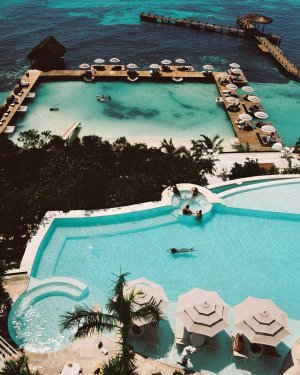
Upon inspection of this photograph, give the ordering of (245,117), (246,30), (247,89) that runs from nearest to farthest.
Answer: (245,117), (247,89), (246,30)

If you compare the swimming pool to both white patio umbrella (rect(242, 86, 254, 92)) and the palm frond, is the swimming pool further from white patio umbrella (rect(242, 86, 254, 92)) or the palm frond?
white patio umbrella (rect(242, 86, 254, 92))

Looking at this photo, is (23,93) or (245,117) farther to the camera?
(23,93)

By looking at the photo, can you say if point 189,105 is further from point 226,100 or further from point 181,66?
point 181,66

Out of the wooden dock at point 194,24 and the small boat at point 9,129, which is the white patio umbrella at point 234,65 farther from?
the small boat at point 9,129

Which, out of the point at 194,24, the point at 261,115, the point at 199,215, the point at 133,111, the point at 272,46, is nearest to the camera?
the point at 199,215

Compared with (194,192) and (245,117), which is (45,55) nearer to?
(245,117)

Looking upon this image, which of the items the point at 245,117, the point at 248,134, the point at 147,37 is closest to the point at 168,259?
the point at 248,134

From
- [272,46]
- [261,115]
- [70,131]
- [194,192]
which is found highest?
[194,192]
